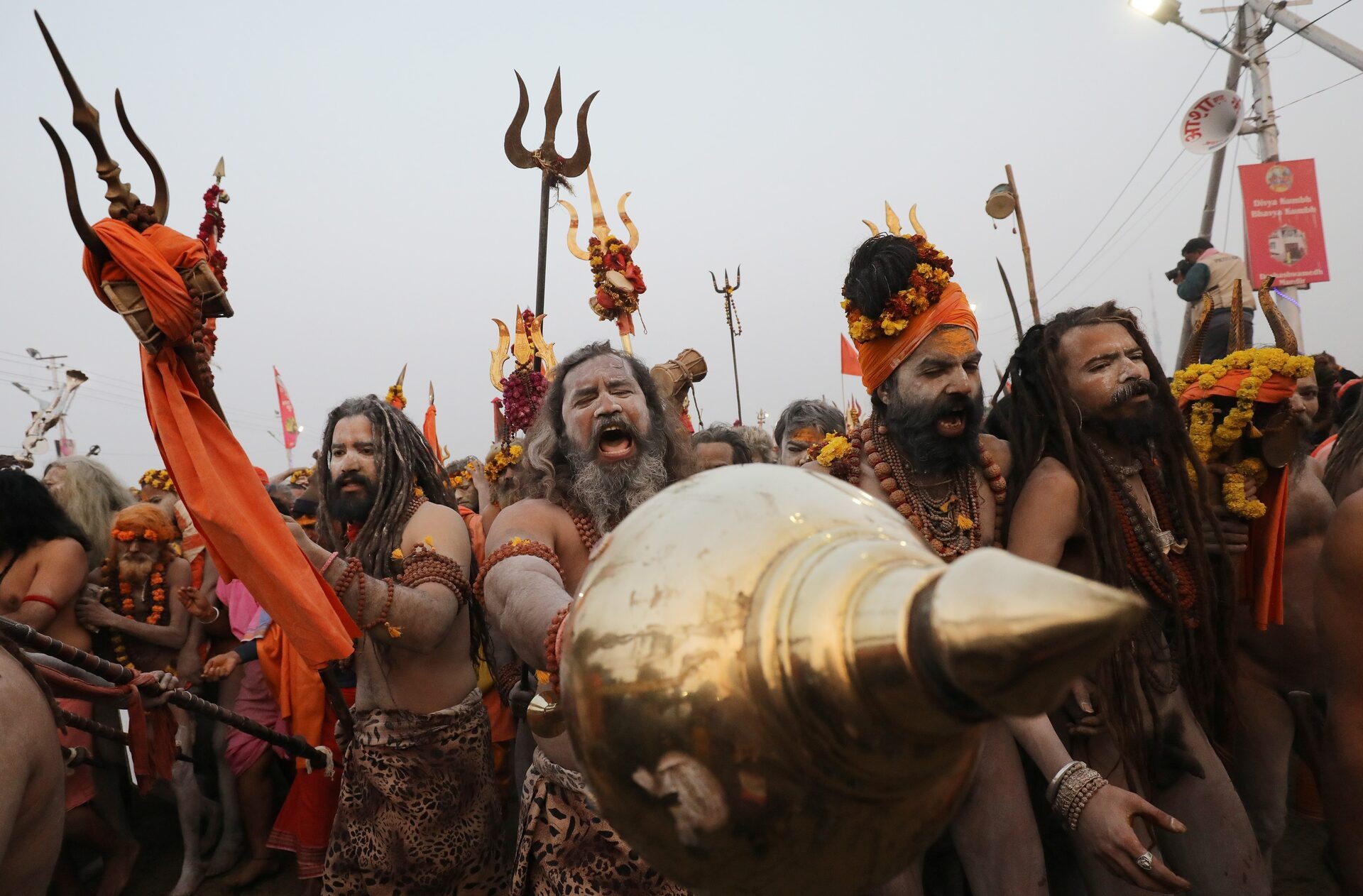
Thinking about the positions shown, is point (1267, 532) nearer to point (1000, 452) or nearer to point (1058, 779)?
point (1000, 452)

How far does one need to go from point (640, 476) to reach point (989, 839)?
63.6 inches

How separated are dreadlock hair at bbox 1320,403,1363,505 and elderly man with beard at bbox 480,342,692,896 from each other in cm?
288

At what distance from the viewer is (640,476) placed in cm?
279

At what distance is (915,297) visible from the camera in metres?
2.94

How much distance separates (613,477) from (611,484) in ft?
0.10

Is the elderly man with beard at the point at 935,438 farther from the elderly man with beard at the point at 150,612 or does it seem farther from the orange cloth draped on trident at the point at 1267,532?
the elderly man with beard at the point at 150,612

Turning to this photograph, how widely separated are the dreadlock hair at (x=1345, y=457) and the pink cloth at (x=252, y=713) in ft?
18.3

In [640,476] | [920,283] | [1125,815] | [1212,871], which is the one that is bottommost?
[1212,871]

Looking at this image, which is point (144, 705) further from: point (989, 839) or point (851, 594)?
point (851, 594)

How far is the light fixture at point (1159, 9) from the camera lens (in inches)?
486

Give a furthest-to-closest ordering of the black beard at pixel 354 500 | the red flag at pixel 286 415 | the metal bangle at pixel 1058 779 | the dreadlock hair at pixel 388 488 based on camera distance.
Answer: the red flag at pixel 286 415 → the black beard at pixel 354 500 → the dreadlock hair at pixel 388 488 → the metal bangle at pixel 1058 779

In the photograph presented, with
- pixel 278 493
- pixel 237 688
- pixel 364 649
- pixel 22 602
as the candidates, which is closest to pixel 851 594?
pixel 364 649

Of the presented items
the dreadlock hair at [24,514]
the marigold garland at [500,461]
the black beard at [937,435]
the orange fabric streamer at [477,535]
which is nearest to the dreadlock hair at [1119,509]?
the black beard at [937,435]

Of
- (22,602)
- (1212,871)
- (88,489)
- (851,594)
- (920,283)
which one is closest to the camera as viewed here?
(851,594)
